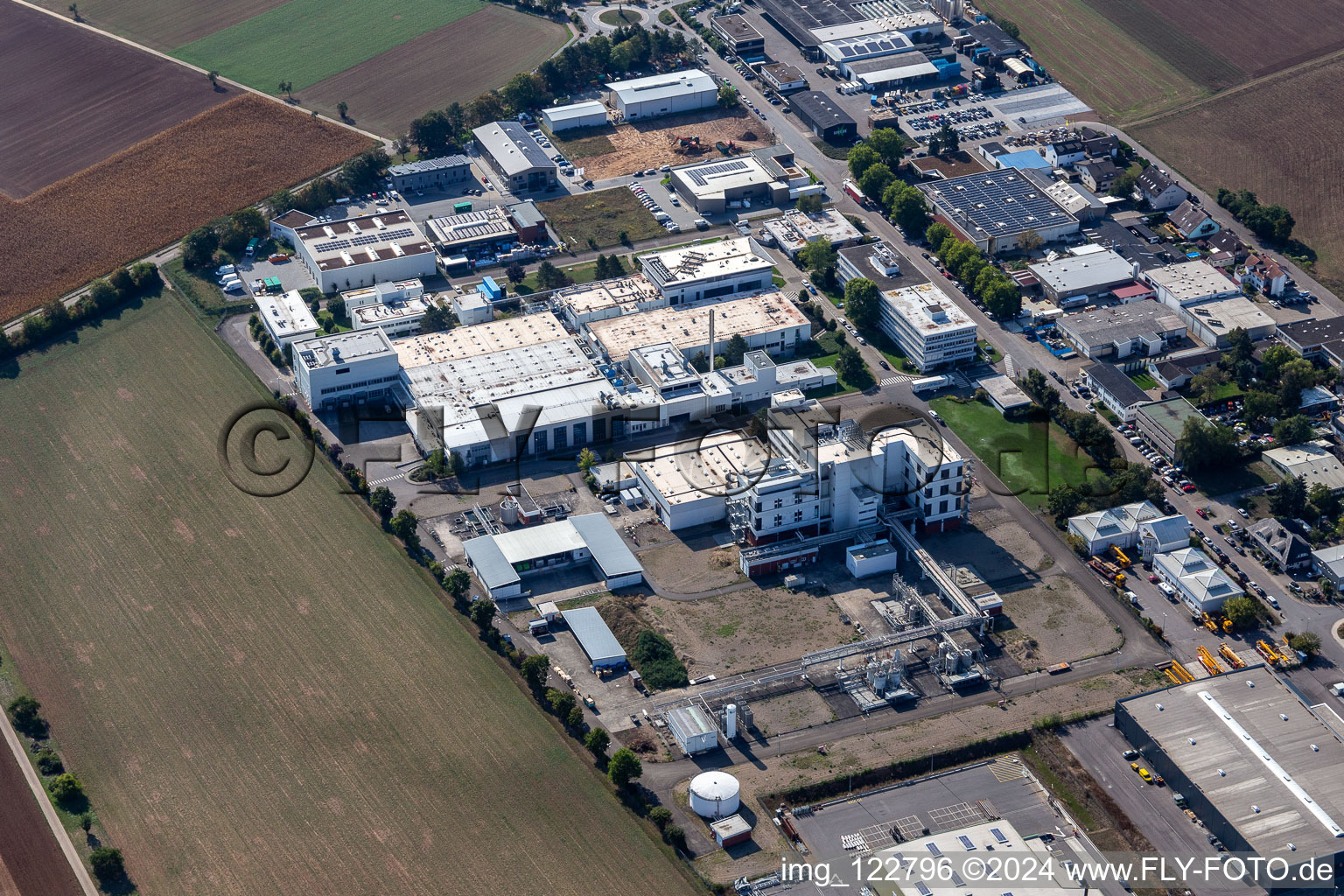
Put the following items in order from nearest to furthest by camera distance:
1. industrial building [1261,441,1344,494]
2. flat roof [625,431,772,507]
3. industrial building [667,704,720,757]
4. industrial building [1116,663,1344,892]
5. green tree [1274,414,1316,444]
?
industrial building [1116,663,1344,892], industrial building [667,704,720,757], flat roof [625,431,772,507], industrial building [1261,441,1344,494], green tree [1274,414,1316,444]

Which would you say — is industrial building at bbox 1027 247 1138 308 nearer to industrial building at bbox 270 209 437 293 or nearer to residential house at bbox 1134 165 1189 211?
residential house at bbox 1134 165 1189 211

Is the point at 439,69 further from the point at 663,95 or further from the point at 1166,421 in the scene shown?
the point at 1166,421

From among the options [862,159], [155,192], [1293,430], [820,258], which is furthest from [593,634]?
[155,192]

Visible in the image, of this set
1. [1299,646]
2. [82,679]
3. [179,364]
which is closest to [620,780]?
[82,679]

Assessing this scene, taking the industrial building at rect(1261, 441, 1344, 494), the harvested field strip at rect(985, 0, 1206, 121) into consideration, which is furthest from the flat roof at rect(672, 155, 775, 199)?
the industrial building at rect(1261, 441, 1344, 494)

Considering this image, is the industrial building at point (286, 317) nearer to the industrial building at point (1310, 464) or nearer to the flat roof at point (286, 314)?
the flat roof at point (286, 314)

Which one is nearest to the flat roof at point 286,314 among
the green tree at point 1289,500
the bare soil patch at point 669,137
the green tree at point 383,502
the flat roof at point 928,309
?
the green tree at point 383,502

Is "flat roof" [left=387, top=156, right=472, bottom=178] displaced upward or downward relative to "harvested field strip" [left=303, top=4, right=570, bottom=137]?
downward
